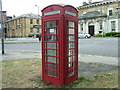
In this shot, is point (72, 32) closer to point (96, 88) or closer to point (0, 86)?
point (96, 88)

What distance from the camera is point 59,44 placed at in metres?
3.98

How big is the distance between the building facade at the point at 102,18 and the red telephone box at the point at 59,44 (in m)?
37.4

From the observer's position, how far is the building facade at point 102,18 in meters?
40.1

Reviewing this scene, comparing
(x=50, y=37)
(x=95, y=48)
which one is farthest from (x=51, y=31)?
(x=95, y=48)

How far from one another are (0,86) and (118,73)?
13.1ft

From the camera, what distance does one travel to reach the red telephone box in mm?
3945

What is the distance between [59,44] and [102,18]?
129 feet

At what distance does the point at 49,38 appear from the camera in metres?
4.32

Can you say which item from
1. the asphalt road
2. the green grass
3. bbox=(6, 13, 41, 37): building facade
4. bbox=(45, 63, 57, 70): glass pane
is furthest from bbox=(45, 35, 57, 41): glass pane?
bbox=(6, 13, 41, 37): building facade

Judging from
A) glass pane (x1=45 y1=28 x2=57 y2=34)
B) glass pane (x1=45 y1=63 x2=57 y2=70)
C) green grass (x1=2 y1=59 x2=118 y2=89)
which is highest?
glass pane (x1=45 y1=28 x2=57 y2=34)

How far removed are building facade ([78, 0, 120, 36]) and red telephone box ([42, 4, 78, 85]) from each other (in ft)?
123

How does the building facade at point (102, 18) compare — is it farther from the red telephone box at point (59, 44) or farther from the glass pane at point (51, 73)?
the glass pane at point (51, 73)

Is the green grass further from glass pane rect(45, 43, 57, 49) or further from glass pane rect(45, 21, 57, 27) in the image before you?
glass pane rect(45, 21, 57, 27)

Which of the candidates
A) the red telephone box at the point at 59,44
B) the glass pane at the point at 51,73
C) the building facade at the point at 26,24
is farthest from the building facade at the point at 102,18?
the glass pane at the point at 51,73
